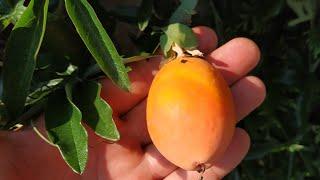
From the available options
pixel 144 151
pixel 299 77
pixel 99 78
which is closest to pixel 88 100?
pixel 99 78

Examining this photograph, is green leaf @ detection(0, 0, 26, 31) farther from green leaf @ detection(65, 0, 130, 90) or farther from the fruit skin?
the fruit skin

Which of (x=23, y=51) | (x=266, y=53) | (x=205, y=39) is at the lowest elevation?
(x=266, y=53)

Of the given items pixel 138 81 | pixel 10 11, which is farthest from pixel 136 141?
pixel 10 11

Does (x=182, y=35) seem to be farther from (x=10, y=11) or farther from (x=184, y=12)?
(x=10, y=11)

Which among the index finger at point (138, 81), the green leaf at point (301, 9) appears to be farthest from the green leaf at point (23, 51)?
the green leaf at point (301, 9)

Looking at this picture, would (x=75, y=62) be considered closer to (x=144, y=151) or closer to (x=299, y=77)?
(x=144, y=151)

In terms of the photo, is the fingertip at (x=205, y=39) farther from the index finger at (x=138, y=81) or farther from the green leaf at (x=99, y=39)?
the green leaf at (x=99, y=39)

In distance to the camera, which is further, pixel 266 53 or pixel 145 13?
pixel 266 53
